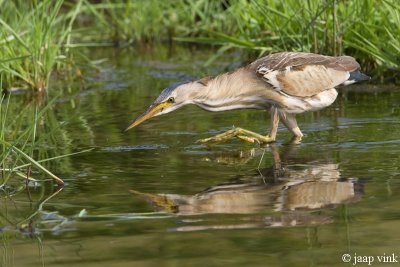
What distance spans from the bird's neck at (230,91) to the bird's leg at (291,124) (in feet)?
0.74

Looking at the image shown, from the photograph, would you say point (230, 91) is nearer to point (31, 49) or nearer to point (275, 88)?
point (275, 88)

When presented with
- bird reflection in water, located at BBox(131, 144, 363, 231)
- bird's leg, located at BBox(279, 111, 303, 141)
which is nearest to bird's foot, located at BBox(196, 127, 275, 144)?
bird's leg, located at BBox(279, 111, 303, 141)

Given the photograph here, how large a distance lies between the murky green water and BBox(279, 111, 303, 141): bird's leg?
100 millimetres

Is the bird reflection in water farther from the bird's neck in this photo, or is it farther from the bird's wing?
the bird's wing

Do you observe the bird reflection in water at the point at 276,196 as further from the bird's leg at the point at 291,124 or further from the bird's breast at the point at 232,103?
the bird's breast at the point at 232,103

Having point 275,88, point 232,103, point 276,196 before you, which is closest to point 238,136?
point 232,103

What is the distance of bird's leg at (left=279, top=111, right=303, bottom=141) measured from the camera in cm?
805

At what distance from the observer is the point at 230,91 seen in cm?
806

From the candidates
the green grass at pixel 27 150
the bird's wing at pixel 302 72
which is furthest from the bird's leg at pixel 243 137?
the green grass at pixel 27 150

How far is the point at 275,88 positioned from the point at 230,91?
0.38 metres

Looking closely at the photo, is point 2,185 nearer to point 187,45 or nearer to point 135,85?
point 135,85

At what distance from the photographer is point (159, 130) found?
8648 mm

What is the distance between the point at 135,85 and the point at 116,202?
5623 millimetres

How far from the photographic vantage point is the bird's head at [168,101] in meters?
7.63
